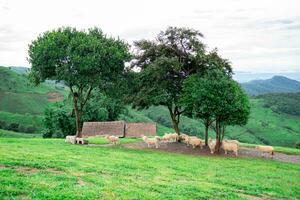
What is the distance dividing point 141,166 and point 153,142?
1748 centimetres

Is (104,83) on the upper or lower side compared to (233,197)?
upper

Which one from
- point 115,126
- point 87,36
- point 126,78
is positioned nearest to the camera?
point 87,36

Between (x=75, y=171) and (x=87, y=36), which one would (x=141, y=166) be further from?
(x=87, y=36)

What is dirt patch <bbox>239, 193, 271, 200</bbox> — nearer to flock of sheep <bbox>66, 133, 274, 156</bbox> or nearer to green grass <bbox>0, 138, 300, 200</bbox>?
green grass <bbox>0, 138, 300, 200</bbox>

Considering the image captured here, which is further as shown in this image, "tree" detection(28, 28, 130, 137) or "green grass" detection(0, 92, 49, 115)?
"green grass" detection(0, 92, 49, 115)

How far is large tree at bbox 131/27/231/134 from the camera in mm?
41688

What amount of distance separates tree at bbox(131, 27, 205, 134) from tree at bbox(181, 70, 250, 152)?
3311 millimetres

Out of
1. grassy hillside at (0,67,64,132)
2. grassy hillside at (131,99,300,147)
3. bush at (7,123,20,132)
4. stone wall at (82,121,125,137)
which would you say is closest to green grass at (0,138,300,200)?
stone wall at (82,121,125,137)

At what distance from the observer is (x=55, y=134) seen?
7900 centimetres

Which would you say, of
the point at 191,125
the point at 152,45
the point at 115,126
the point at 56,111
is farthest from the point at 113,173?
the point at 191,125

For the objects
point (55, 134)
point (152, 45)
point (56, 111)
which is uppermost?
point (152, 45)

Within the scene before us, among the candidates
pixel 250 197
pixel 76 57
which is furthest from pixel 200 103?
pixel 250 197

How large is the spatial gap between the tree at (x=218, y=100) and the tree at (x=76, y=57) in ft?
29.3

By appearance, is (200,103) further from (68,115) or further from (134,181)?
(68,115)
